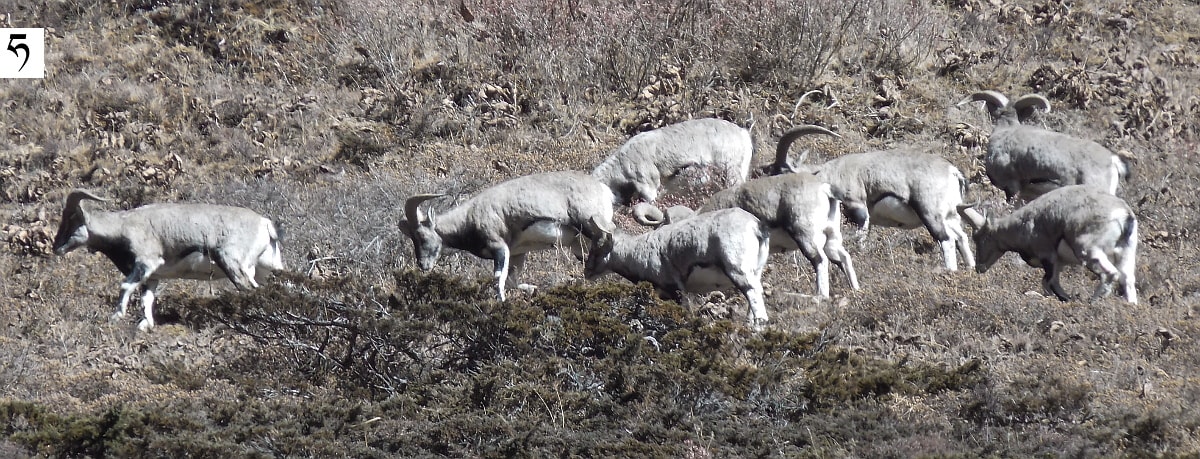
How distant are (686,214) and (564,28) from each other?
31.1 feet

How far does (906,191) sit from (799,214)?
1803 mm

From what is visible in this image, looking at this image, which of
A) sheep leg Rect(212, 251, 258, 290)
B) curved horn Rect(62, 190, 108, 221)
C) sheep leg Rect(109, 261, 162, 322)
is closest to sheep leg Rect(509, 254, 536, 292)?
sheep leg Rect(212, 251, 258, 290)

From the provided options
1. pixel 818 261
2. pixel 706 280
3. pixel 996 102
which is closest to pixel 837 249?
pixel 818 261

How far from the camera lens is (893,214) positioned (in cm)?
1794

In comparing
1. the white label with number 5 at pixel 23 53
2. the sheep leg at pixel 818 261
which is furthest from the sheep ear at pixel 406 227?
the white label with number 5 at pixel 23 53

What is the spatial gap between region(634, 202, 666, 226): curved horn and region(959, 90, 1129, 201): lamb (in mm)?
4426

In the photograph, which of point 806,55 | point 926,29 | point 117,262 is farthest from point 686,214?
point 926,29

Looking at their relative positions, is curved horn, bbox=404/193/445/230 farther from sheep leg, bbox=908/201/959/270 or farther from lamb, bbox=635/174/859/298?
sheep leg, bbox=908/201/959/270

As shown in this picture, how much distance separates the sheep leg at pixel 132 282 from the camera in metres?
16.7

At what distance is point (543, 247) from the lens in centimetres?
1794

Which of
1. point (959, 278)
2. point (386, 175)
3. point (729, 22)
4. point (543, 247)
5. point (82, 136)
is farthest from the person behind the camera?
point (729, 22)

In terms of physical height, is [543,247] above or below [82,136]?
above

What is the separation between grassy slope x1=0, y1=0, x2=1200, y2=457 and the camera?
1323 cm

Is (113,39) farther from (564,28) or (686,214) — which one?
(686,214)
